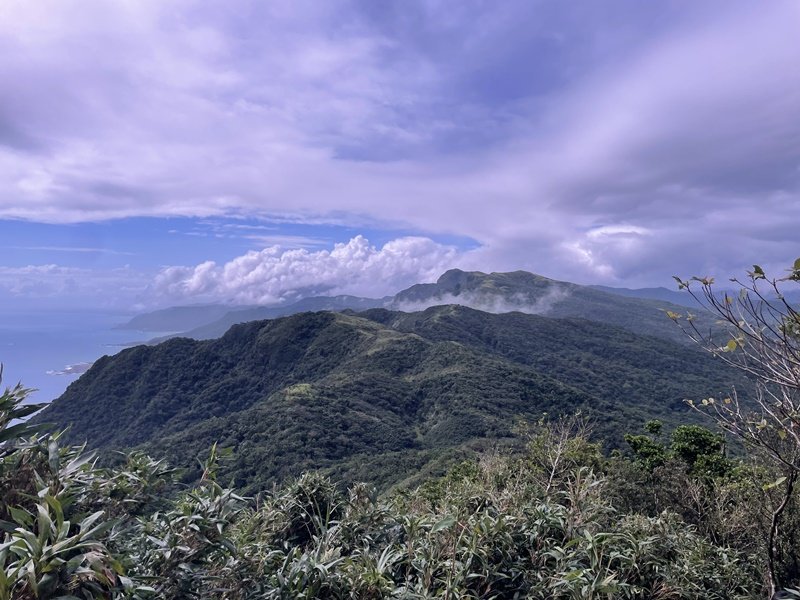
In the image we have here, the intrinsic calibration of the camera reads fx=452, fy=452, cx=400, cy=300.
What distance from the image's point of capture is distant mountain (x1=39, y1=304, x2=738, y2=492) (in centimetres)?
6288

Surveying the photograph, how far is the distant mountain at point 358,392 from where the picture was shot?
206ft

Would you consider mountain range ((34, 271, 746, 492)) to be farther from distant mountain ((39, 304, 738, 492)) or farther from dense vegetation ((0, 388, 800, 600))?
dense vegetation ((0, 388, 800, 600))

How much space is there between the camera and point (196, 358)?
114 m

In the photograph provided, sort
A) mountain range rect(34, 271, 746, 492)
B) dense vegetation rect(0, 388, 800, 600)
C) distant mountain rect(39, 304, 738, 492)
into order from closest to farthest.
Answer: dense vegetation rect(0, 388, 800, 600) < mountain range rect(34, 271, 746, 492) < distant mountain rect(39, 304, 738, 492)

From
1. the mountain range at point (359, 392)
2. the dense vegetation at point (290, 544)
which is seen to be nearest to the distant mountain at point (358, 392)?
the mountain range at point (359, 392)

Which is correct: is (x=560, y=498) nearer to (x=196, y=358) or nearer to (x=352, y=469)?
(x=352, y=469)

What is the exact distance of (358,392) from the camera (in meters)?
84.6

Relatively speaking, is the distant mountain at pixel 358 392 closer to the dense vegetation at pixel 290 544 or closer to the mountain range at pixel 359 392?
the mountain range at pixel 359 392

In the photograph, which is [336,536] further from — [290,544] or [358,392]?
[358,392]

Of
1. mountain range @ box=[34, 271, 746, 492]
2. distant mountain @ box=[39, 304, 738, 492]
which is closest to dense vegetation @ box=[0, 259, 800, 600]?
mountain range @ box=[34, 271, 746, 492]

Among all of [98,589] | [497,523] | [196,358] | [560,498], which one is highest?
[98,589]

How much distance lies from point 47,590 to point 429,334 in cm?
14626

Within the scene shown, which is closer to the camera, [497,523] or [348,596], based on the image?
[348,596]

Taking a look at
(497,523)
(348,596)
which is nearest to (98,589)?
(348,596)
